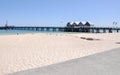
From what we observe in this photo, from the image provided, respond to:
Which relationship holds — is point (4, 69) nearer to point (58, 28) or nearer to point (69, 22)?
point (58, 28)

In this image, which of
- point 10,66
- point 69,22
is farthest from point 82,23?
point 10,66

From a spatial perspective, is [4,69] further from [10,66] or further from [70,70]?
[70,70]

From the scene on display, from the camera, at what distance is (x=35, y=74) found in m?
6.88

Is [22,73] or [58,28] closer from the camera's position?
[22,73]

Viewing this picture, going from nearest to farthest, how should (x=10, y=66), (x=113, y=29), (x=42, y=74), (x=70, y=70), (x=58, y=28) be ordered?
(x=42, y=74), (x=70, y=70), (x=10, y=66), (x=113, y=29), (x=58, y=28)

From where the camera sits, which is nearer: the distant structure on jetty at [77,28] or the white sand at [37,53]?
the white sand at [37,53]

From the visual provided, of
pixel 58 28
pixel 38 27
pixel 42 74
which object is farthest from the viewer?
pixel 38 27

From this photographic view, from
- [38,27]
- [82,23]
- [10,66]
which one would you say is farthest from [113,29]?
[10,66]

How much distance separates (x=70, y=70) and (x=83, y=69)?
1.52ft

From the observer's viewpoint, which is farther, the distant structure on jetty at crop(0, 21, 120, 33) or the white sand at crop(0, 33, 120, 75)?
the distant structure on jetty at crop(0, 21, 120, 33)

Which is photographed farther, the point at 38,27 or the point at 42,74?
the point at 38,27

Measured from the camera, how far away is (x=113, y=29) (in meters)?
90.6

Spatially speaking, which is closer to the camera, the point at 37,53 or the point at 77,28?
the point at 37,53

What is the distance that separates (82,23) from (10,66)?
350 feet
